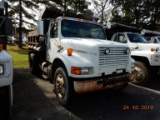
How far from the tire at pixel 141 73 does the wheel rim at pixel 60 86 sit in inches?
134

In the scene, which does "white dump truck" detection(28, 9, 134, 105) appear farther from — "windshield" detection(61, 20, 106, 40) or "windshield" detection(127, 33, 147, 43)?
"windshield" detection(127, 33, 147, 43)

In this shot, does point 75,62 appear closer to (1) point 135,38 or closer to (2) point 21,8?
(1) point 135,38

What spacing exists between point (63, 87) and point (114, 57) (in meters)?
1.59

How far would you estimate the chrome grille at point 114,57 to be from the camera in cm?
448

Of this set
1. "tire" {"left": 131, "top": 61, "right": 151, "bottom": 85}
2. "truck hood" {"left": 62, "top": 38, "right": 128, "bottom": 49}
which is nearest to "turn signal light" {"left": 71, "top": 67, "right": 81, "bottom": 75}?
"truck hood" {"left": 62, "top": 38, "right": 128, "bottom": 49}

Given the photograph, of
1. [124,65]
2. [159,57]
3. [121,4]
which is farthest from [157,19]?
[124,65]

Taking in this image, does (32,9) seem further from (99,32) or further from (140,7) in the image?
(99,32)

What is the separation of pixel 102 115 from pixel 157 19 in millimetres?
28760

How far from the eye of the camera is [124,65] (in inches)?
197

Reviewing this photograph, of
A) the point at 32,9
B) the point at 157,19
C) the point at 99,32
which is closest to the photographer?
the point at 99,32

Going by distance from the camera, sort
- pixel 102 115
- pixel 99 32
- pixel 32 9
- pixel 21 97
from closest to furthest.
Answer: pixel 102 115 < pixel 21 97 < pixel 99 32 < pixel 32 9

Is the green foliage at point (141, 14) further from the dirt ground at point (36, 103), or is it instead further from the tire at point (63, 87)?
the tire at point (63, 87)
